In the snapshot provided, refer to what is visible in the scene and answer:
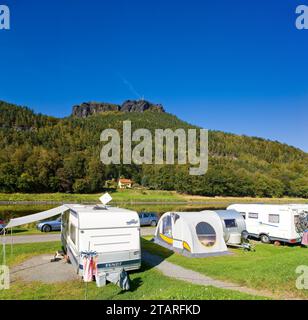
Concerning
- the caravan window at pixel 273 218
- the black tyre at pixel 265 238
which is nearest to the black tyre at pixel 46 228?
the black tyre at pixel 265 238

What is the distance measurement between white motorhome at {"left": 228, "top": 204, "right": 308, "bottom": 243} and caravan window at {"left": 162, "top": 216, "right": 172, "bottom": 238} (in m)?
Answer: 7.41

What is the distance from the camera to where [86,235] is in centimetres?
1173

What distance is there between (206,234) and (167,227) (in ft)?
9.59

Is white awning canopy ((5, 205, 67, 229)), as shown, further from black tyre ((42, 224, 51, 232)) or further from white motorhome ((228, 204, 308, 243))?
white motorhome ((228, 204, 308, 243))

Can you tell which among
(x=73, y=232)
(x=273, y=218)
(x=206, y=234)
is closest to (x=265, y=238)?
(x=273, y=218)

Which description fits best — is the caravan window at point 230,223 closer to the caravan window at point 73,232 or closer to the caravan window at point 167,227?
the caravan window at point 167,227

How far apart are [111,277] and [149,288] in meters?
1.53

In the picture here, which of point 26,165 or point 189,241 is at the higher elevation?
point 26,165

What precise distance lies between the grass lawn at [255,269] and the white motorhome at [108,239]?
12.4 ft

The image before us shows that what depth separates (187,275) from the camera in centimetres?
1323

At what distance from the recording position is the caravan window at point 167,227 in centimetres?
1939
